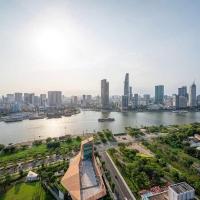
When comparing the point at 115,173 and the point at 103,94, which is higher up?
the point at 103,94

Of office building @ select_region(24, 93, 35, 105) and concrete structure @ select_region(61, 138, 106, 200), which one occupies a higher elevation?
office building @ select_region(24, 93, 35, 105)

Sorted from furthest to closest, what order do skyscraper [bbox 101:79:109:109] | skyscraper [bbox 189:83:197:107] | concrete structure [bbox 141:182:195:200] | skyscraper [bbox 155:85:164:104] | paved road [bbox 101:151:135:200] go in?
skyscraper [bbox 155:85:164:104] → skyscraper [bbox 189:83:197:107] → skyscraper [bbox 101:79:109:109] → paved road [bbox 101:151:135:200] → concrete structure [bbox 141:182:195:200]

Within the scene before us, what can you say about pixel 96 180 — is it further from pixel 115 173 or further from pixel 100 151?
pixel 100 151

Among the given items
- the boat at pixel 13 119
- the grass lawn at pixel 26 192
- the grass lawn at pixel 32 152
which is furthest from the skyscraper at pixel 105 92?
the grass lawn at pixel 26 192

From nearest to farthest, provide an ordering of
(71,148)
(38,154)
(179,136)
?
(38,154), (71,148), (179,136)

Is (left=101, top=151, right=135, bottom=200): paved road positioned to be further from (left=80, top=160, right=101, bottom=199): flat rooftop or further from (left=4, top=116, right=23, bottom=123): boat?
(left=4, top=116, right=23, bottom=123): boat

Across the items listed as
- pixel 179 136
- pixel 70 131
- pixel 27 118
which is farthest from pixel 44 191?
pixel 27 118

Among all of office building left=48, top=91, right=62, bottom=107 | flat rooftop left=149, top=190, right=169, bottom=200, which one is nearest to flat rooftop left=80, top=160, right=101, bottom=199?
flat rooftop left=149, top=190, right=169, bottom=200
